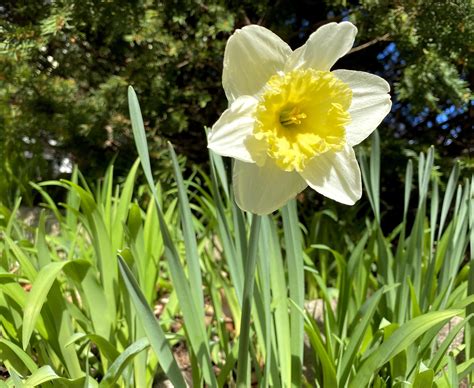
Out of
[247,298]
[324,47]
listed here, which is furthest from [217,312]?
[324,47]

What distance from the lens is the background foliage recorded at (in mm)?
1443

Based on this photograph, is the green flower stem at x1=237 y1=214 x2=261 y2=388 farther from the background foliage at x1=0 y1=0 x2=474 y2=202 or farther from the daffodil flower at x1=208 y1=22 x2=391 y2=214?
the background foliage at x1=0 y1=0 x2=474 y2=202

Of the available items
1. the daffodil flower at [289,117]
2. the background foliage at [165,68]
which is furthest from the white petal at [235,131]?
the background foliage at [165,68]

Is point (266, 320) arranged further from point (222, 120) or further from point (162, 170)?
point (162, 170)

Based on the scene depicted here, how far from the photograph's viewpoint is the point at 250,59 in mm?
591

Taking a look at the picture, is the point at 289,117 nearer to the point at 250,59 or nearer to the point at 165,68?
the point at 250,59

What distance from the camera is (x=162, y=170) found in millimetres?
1777

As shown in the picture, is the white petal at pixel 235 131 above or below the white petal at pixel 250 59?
below

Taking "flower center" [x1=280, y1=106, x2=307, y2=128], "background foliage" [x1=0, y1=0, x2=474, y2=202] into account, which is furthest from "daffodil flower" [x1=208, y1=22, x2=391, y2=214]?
"background foliage" [x1=0, y1=0, x2=474, y2=202]

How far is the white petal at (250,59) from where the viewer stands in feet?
1.91

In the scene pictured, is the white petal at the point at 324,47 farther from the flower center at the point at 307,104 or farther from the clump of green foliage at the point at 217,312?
the clump of green foliage at the point at 217,312

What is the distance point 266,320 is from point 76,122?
1.30m

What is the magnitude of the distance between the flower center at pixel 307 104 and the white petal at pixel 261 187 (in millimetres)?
24

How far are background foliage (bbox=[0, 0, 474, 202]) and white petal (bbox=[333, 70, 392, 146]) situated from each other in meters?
0.93
